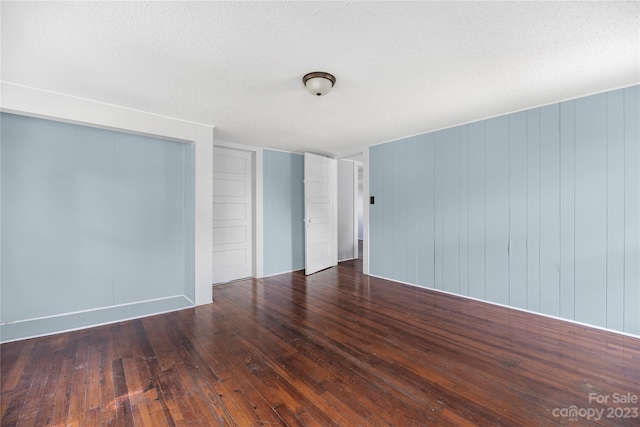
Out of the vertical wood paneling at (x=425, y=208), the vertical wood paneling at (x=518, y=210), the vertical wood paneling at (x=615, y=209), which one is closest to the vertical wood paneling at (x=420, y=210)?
the vertical wood paneling at (x=425, y=208)

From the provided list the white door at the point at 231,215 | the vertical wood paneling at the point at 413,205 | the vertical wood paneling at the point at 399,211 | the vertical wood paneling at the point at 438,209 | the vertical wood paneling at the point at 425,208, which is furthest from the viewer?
the white door at the point at 231,215

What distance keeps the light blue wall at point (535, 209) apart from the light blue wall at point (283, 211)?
6.64ft

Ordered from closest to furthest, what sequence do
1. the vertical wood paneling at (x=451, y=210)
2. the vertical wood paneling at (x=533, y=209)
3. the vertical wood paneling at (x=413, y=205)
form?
the vertical wood paneling at (x=533, y=209)
the vertical wood paneling at (x=451, y=210)
the vertical wood paneling at (x=413, y=205)

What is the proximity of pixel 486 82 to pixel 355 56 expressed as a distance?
1.33 m

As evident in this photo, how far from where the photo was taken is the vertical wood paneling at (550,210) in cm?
304

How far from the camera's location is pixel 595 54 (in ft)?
6.79

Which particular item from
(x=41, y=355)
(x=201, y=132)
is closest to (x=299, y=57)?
(x=201, y=132)

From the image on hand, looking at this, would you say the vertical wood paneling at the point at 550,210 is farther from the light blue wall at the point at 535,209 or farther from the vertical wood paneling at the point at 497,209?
the vertical wood paneling at the point at 497,209

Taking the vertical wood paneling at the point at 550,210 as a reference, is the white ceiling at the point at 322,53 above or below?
above

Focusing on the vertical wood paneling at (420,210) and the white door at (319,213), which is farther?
the white door at (319,213)

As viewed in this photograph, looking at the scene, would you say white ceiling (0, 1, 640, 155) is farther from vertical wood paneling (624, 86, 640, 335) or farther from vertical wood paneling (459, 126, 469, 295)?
vertical wood paneling (459, 126, 469, 295)

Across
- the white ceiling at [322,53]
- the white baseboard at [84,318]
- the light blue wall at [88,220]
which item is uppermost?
the white ceiling at [322,53]

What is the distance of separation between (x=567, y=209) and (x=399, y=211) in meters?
2.10

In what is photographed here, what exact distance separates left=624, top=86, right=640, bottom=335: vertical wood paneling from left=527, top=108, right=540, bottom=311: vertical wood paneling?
0.67 m
